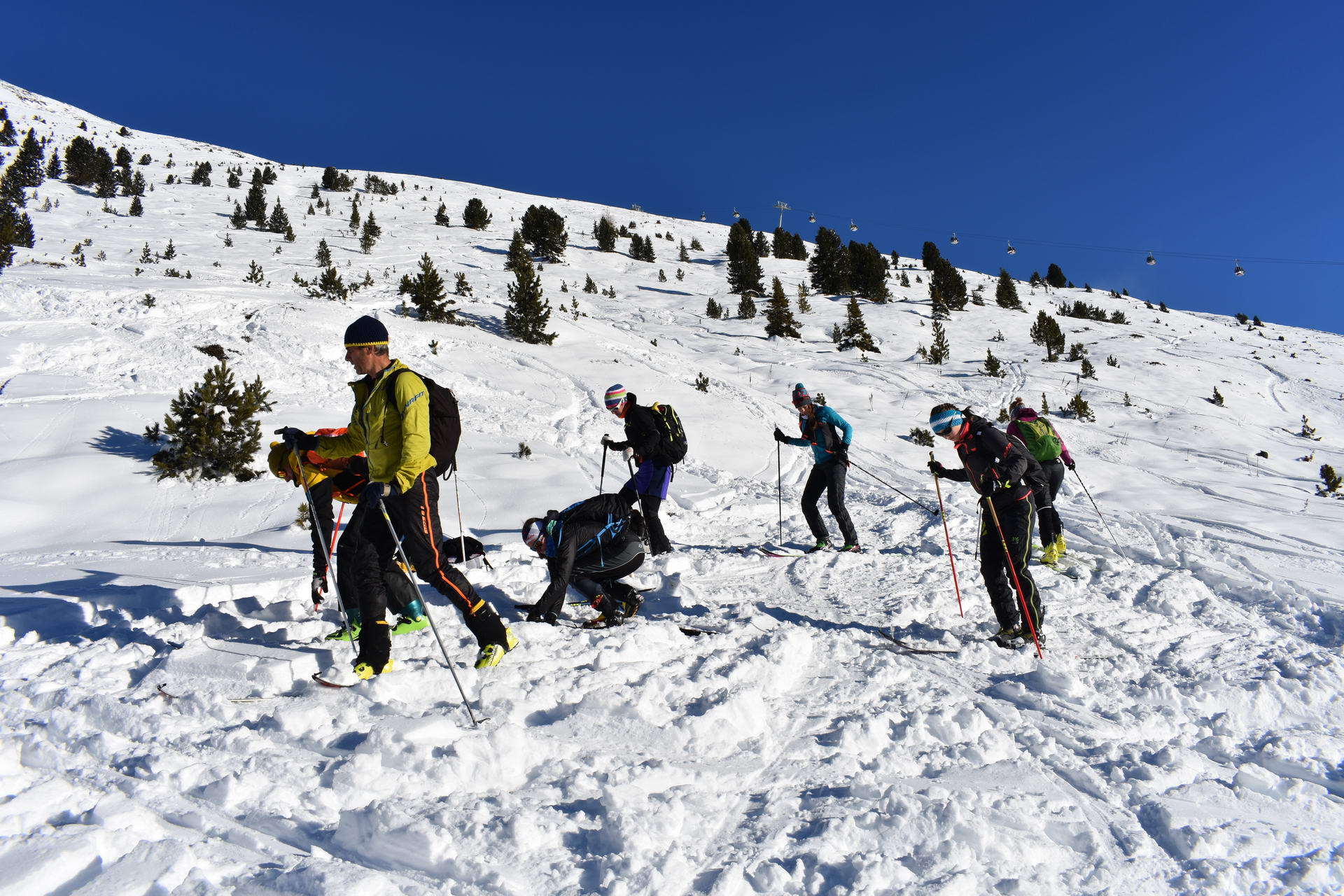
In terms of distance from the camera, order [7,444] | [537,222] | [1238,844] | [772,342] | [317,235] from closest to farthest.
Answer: [1238,844]
[7,444]
[772,342]
[317,235]
[537,222]

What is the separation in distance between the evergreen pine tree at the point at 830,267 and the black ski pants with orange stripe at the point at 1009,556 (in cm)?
2726

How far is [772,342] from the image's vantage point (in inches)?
871

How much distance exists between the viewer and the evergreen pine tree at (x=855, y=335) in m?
21.8

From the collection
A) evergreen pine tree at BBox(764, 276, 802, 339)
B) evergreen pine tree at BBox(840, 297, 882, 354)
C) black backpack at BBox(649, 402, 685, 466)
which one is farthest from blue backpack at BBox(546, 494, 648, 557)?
evergreen pine tree at BBox(764, 276, 802, 339)

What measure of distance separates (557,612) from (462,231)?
33.5 metres

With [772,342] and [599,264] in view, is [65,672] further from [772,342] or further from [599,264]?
[599,264]

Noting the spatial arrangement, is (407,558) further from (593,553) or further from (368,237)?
(368,237)

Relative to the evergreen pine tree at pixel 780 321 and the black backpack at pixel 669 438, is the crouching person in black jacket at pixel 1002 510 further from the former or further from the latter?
the evergreen pine tree at pixel 780 321

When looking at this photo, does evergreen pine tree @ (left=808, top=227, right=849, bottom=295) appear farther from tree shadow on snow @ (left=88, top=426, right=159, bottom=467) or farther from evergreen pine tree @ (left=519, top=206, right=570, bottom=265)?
tree shadow on snow @ (left=88, top=426, right=159, bottom=467)

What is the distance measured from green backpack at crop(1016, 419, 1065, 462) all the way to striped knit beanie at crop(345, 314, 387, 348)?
248 inches

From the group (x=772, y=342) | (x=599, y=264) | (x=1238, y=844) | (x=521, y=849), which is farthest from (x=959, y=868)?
(x=599, y=264)

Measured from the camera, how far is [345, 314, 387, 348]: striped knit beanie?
3.41 meters

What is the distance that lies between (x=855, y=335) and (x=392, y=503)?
20861 millimetres

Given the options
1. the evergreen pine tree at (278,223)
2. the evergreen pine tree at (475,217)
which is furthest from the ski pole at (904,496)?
the evergreen pine tree at (475,217)
